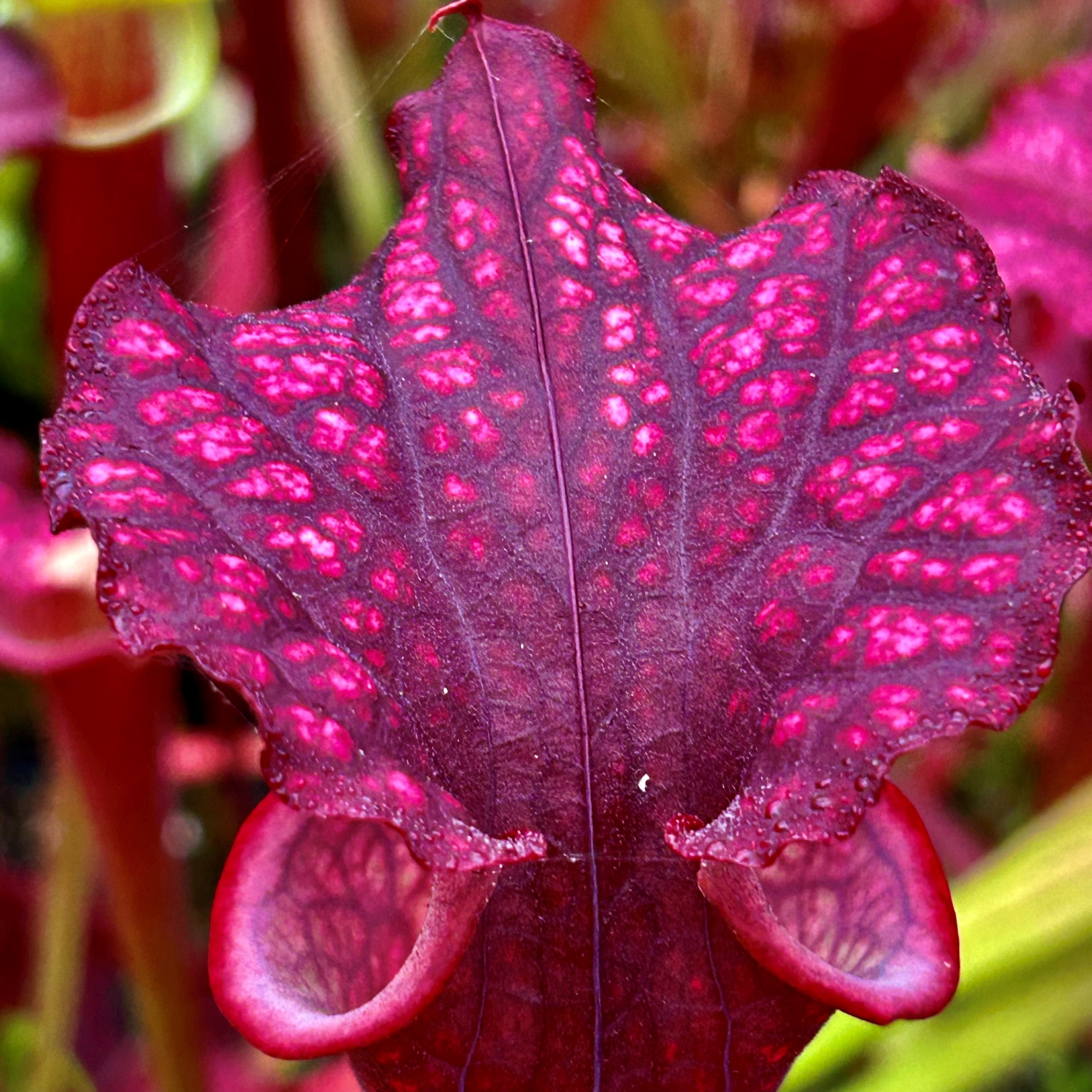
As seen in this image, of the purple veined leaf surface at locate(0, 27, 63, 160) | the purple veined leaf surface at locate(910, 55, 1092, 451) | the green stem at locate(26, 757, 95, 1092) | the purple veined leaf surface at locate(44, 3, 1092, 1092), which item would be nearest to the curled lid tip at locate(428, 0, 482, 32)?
the purple veined leaf surface at locate(44, 3, 1092, 1092)

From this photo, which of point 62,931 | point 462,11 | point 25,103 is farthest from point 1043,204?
point 62,931

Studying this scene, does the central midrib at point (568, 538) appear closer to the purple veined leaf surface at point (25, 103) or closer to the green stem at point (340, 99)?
the purple veined leaf surface at point (25, 103)

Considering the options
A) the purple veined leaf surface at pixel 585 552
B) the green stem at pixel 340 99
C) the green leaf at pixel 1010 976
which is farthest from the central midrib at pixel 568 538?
the green stem at pixel 340 99

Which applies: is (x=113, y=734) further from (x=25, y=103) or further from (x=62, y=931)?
(x=25, y=103)

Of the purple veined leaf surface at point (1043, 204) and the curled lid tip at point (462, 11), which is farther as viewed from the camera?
the purple veined leaf surface at point (1043, 204)

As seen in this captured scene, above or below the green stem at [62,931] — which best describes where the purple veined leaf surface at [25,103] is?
above

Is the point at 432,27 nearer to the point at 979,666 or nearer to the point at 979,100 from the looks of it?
the point at 979,666
